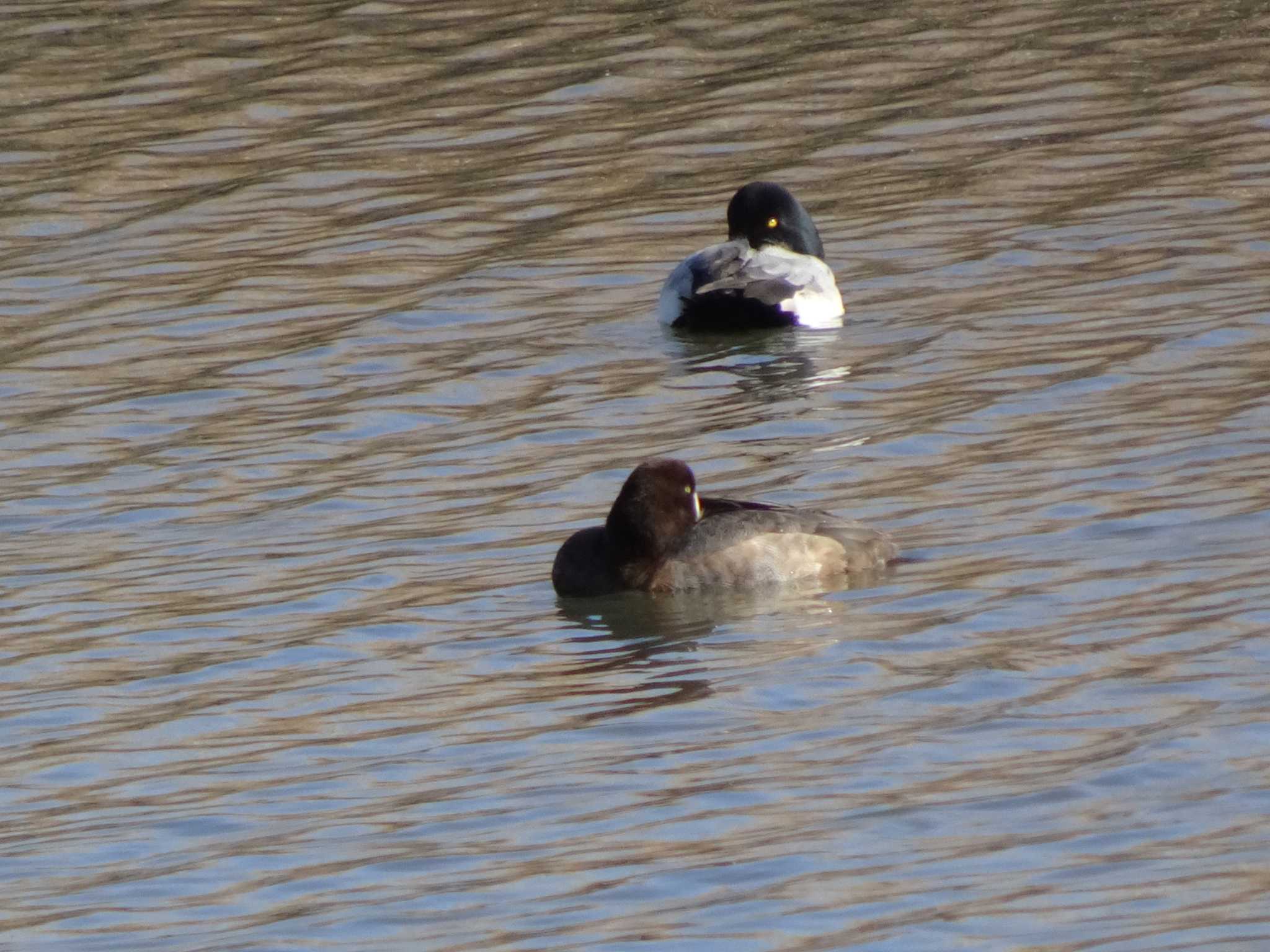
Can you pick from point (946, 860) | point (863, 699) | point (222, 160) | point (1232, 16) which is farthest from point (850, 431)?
point (1232, 16)

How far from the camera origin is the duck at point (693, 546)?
10.4 meters

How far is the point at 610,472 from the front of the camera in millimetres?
12234

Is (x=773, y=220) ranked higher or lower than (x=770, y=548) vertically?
higher

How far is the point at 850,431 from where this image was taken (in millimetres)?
12594

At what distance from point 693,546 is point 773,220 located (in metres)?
5.50

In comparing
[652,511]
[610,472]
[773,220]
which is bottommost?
[610,472]

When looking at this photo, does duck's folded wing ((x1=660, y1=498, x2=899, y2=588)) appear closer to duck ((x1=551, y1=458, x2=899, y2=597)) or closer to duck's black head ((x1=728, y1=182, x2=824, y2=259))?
duck ((x1=551, y1=458, x2=899, y2=597))

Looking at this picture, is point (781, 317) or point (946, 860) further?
point (781, 317)

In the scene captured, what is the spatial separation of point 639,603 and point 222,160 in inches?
365

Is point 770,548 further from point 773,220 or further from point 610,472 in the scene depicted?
point 773,220

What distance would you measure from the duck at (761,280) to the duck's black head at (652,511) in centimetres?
453

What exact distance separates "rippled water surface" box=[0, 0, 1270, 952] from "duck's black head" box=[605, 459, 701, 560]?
225mm

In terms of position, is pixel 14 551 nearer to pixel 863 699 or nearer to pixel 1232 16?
pixel 863 699

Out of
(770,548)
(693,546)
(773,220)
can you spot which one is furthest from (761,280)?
(770,548)
